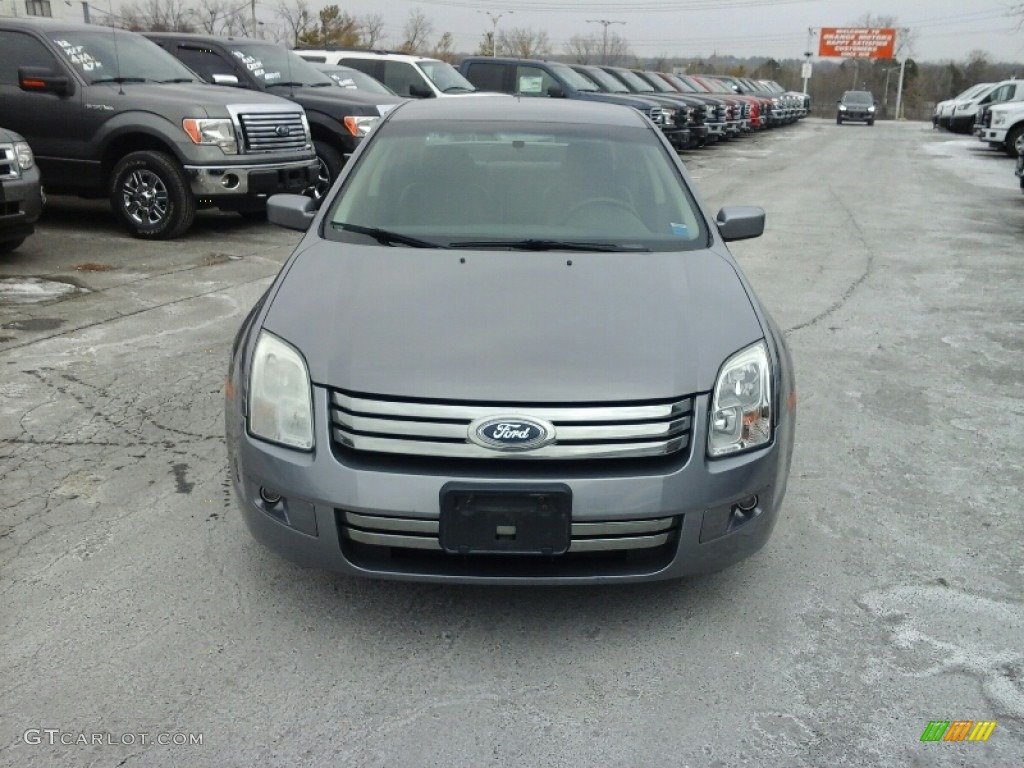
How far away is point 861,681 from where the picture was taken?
112 inches

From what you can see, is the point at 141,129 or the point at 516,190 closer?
the point at 516,190

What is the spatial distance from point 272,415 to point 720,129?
25.9m

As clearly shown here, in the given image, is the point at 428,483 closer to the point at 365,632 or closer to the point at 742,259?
the point at 365,632

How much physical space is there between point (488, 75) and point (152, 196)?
1174 cm

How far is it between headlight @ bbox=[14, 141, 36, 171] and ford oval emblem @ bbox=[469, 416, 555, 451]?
6523 mm

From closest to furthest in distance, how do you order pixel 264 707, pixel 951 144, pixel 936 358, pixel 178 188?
pixel 264 707
pixel 936 358
pixel 178 188
pixel 951 144

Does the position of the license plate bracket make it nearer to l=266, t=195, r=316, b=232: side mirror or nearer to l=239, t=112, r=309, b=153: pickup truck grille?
l=266, t=195, r=316, b=232: side mirror

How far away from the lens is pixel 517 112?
4594 mm

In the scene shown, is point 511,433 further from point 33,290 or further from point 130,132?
point 130,132

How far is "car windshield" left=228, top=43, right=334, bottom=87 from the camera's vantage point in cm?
1210

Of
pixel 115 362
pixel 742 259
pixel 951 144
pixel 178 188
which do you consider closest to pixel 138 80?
pixel 178 188

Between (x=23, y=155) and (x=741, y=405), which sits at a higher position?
(x=23, y=155)

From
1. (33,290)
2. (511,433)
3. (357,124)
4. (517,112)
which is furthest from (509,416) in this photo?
(357,124)

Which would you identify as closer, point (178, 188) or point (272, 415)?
point (272, 415)
